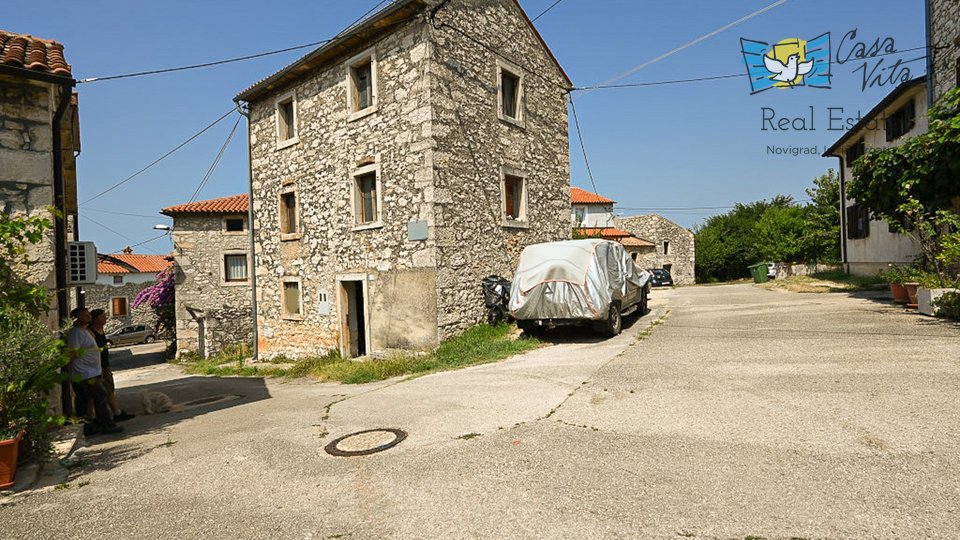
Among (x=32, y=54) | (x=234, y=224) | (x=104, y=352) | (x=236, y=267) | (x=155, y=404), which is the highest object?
(x=32, y=54)

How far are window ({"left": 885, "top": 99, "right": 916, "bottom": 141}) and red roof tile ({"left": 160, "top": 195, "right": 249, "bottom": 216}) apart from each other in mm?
27237

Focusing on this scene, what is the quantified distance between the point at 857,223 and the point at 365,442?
81.9ft

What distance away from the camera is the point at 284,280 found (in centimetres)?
1505

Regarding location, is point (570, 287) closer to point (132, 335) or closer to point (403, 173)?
point (403, 173)

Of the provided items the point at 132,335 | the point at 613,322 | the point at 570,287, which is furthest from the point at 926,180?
the point at 132,335

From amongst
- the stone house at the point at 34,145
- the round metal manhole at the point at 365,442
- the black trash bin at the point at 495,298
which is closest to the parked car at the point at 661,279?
the black trash bin at the point at 495,298

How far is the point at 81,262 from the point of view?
25.4ft

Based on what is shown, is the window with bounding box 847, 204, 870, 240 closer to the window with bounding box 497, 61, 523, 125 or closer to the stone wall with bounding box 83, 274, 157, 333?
the window with bounding box 497, 61, 523, 125

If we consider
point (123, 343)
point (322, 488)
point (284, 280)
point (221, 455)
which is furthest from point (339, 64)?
point (123, 343)

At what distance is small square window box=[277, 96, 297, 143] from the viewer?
15.0 metres

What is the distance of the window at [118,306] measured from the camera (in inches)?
1511

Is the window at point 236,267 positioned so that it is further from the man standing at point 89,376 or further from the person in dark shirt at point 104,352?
the man standing at point 89,376

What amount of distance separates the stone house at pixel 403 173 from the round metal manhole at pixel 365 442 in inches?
221

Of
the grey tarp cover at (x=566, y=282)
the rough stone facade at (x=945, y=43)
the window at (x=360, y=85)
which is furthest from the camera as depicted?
the window at (x=360, y=85)
